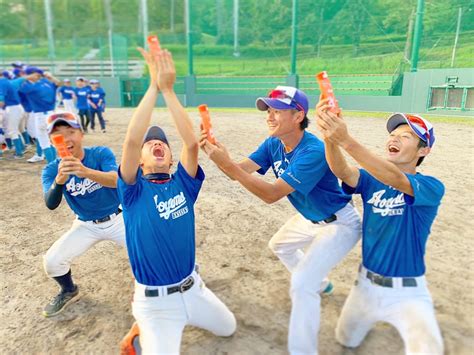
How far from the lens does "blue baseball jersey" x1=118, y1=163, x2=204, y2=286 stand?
10.2ft

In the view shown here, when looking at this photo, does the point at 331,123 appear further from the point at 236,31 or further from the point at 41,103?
the point at 236,31

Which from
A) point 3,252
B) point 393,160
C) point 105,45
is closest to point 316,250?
point 393,160

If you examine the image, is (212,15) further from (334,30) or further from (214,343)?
(214,343)

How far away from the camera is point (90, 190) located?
419cm

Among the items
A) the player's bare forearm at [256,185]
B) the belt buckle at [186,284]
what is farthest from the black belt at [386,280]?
the belt buckle at [186,284]

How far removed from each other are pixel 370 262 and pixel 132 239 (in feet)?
6.64

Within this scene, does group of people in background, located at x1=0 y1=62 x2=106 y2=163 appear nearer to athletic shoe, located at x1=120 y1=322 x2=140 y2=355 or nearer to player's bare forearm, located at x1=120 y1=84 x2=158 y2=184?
athletic shoe, located at x1=120 y1=322 x2=140 y2=355

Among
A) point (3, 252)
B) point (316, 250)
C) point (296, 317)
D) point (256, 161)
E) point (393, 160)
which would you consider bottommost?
point (3, 252)

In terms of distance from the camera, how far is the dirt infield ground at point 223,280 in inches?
141

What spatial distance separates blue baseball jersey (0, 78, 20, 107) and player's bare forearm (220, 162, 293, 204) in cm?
950

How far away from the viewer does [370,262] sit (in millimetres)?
3182

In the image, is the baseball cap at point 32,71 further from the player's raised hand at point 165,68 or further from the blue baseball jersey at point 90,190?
the player's raised hand at point 165,68

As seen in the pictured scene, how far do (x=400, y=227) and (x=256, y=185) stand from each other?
124 centimetres

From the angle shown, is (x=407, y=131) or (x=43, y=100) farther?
(x=43, y=100)
